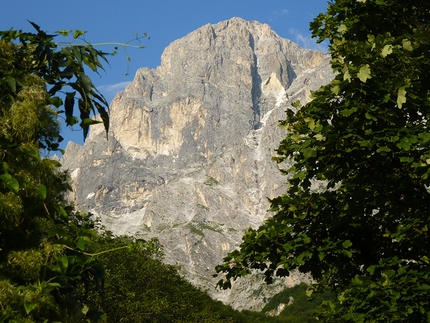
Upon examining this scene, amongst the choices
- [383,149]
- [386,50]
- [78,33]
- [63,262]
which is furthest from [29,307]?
[386,50]

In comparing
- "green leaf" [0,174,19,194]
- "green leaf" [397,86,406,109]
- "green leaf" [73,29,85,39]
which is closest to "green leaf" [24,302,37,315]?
"green leaf" [0,174,19,194]

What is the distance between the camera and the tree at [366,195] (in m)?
7.82

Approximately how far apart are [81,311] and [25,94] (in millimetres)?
1573

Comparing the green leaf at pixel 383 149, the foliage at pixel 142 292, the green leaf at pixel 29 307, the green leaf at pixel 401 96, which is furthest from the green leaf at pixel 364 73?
the foliage at pixel 142 292

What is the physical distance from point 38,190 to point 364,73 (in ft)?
18.8

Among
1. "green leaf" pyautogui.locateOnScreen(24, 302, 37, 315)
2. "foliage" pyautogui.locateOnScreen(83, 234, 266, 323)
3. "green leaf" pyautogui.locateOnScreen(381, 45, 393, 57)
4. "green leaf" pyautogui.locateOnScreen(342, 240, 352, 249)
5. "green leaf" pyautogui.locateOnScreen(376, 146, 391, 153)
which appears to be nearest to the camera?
"green leaf" pyautogui.locateOnScreen(24, 302, 37, 315)

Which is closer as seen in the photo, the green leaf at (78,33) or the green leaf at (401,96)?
the green leaf at (78,33)

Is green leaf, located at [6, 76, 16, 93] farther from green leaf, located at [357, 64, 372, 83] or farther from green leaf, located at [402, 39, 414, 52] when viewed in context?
green leaf, located at [402, 39, 414, 52]

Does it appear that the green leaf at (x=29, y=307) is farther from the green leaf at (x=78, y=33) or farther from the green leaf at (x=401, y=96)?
the green leaf at (x=401, y=96)

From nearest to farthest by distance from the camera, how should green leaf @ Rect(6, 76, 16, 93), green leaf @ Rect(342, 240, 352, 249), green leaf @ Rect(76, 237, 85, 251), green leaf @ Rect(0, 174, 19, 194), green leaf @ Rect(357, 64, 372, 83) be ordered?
green leaf @ Rect(0, 174, 19, 194)
green leaf @ Rect(76, 237, 85, 251)
green leaf @ Rect(6, 76, 16, 93)
green leaf @ Rect(357, 64, 372, 83)
green leaf @ Rect(342, 240, 352, 249)

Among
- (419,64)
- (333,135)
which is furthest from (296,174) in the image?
(419,64)

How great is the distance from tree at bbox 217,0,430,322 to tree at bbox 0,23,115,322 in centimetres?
491

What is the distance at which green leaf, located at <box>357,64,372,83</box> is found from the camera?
798 cm

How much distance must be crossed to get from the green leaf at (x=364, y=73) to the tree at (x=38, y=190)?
484cm
